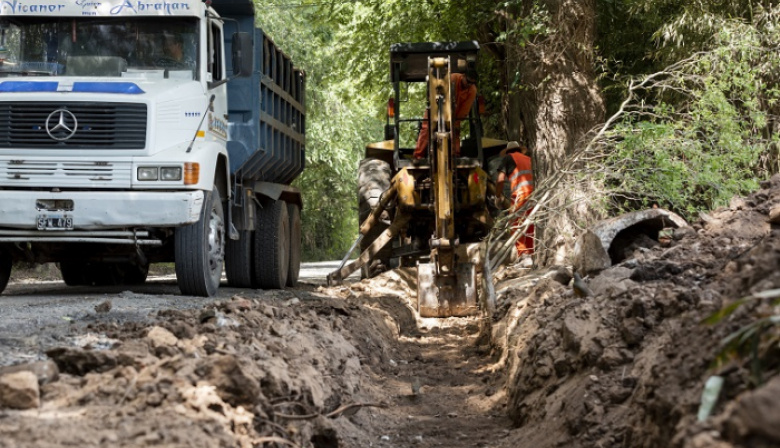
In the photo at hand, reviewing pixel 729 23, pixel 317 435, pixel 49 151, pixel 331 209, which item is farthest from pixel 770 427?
pixel 331 209

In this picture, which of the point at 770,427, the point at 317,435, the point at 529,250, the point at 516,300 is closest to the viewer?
the point at 770,427

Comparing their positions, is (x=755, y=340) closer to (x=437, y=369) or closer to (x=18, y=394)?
(x=18, y=394)

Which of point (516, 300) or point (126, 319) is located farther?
point (516, 300)

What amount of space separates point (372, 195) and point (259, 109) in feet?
9.04

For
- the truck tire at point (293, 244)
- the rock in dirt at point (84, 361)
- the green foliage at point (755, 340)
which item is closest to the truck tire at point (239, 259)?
the truck tire at point (293, 244)

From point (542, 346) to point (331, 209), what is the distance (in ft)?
91.7

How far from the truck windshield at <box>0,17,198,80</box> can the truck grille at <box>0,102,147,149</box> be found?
27.6 inches

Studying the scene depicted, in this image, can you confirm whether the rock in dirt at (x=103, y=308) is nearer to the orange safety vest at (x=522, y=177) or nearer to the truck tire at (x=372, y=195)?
the truck tire at (x=372, y=195)

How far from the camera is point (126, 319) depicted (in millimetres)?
7273

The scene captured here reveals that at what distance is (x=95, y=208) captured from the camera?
9320 mm

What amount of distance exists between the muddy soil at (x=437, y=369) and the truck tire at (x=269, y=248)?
143 inches

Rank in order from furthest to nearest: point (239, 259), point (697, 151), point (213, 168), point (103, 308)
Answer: point (239, 259)
point (213, 168)
point (697, 151)
point (103, 308)

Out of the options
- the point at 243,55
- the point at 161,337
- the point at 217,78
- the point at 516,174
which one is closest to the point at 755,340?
the point at 161,337

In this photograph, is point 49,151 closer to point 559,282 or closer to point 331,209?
point 559,282
